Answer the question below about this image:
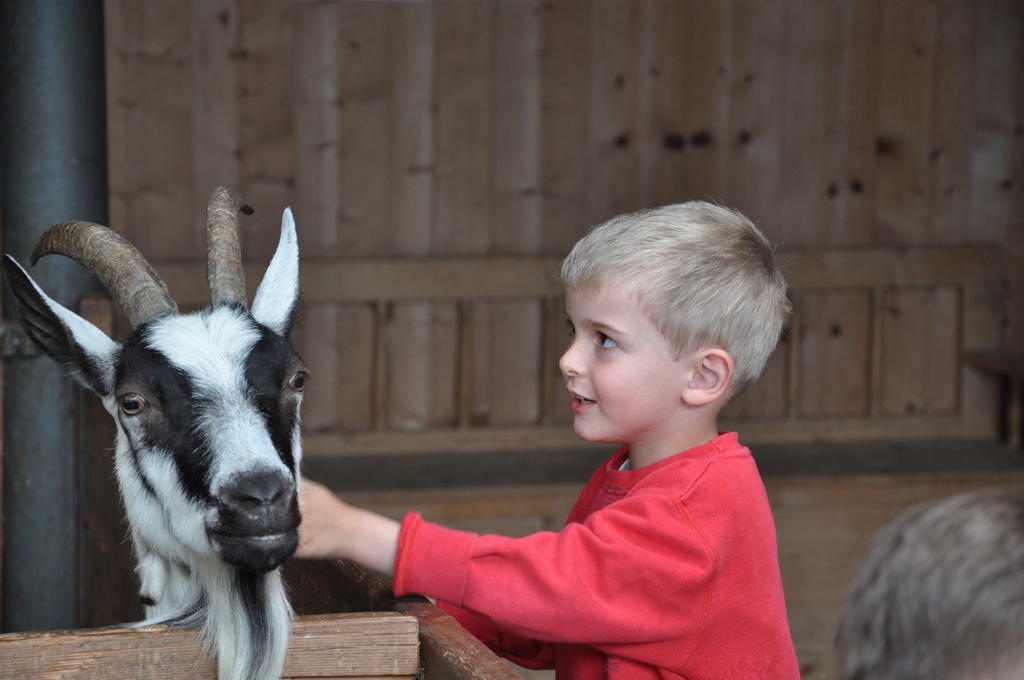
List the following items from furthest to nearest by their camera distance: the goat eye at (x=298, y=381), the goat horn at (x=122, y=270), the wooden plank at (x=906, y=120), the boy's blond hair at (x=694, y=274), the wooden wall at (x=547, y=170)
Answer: the wooden plank at (x=906, y=120)
the wooden wall at (x=547, y=170)
the goat horn at (x=122, y=270)
the goat eye at (x=298, y=381)
the boy's blond hair at (x=694, y=274)

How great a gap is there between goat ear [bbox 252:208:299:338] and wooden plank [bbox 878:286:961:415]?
13.0 ft

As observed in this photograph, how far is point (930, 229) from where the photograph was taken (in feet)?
18.1

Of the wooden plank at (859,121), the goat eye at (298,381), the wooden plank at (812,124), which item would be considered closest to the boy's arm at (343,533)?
the goat eye at (298,381)

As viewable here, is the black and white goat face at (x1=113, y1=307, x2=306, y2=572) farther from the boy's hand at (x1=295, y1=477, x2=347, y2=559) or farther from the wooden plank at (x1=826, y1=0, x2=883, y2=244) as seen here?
the wooden plank at (x1=826, y1=0, x2=883, y2=244)

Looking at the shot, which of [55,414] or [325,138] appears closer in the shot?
[55,414]

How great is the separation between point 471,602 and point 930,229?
4.41 metres

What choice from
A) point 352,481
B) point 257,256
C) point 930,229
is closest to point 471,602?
point 352,481

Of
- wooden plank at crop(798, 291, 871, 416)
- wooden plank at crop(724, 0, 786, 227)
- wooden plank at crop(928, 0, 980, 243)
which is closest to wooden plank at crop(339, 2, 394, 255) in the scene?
wooden plank at crop(724, 0, 786, 227)

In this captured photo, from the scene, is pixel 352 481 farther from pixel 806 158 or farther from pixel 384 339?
pixel 806 158

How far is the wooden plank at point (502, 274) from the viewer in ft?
16.4

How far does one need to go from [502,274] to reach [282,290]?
314cm

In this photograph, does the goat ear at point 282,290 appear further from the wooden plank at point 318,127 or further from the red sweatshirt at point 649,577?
the wooden plank at point 318,127

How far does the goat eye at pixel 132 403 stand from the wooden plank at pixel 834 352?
405 cm

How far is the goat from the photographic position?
156cm
